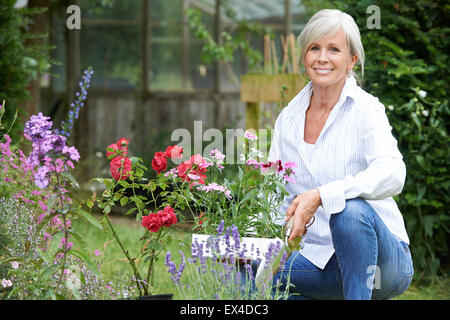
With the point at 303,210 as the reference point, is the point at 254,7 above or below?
above

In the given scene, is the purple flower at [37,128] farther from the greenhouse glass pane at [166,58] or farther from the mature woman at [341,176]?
the greenhouse glass pane at [166,58]

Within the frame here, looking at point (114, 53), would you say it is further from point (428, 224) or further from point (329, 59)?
point (329, 59)

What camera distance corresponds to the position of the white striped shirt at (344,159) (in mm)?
1933

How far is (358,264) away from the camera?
1.92m

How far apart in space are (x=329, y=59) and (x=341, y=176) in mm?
427

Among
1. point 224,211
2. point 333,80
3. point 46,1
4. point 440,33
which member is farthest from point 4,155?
point 46,1

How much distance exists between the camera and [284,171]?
6.96 feet

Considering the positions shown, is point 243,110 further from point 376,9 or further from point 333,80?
point 333,80

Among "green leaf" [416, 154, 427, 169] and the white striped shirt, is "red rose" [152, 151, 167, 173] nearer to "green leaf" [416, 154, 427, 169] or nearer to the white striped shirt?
the white striped shirt

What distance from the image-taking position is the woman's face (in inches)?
84.4

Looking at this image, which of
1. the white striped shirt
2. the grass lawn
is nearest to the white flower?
the grass lawn

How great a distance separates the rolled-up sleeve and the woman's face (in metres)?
0.23

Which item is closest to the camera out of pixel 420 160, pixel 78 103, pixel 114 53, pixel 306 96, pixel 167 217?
pixel 167 217

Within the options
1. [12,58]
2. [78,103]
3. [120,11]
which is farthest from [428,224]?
[120,11]
